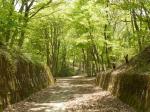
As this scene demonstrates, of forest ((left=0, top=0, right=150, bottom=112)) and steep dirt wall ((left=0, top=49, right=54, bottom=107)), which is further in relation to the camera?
steep dirt wall ((left=0, top=49, right=54, bottom=107))

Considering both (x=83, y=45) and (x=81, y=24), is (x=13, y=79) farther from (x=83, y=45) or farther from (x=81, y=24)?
(x=83, y=45)

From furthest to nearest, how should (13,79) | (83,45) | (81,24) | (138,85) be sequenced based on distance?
(83,45) → (81,24) → (13,79) → (138,85)

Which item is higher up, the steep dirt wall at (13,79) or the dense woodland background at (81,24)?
the dense woodland background at (81,24)

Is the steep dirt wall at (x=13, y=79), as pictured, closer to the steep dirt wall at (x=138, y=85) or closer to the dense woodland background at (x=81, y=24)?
the dense woodland background at (x=81, y=24)

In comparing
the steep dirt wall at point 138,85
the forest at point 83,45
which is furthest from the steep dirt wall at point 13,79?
the steep dirt wall at point 138,85

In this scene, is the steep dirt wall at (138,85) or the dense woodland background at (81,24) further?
the dense woodland background at (81,24)

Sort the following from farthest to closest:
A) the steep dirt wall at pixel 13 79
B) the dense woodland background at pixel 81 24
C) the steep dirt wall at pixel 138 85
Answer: the dense woodland background at pixel 81 24 < the steep dirt wall at pixel 13 79 < the steep dirt wall at pixel 138 85

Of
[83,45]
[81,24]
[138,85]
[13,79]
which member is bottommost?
[138,85]

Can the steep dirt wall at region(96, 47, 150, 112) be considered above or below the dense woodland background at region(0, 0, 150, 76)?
below

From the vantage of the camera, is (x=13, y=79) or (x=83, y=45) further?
(x=83, y=45)

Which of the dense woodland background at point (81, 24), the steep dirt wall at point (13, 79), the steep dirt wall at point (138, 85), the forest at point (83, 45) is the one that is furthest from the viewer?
the dense woodland background at point (81, 24)

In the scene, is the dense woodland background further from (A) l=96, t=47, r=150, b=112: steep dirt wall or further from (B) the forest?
(A) l=96, t=47, r=150, b=112: steep dirt wall

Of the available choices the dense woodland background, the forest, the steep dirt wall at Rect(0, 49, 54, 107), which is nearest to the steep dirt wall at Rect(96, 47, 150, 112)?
the forest

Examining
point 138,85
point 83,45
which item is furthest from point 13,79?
point 83,45
